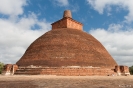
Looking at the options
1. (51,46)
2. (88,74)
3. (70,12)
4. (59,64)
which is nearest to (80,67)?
(88,74)

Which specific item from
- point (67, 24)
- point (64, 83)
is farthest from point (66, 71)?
point (67, 24)

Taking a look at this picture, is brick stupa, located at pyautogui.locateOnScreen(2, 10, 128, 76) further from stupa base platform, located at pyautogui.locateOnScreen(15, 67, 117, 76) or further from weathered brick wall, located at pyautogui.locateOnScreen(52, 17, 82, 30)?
weathered brick wall, located at pyautogui.locateOnScreen(52, 17, 82, 30)

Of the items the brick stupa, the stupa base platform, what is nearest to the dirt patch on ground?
the stupa base platform

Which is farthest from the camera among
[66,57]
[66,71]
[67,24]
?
[67,24]

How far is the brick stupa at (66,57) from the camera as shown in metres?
18.2

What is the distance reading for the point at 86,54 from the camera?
64.5ft

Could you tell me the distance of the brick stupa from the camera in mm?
18250

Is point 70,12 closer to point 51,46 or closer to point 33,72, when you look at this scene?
point 51,46

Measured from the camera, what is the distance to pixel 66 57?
741 inches

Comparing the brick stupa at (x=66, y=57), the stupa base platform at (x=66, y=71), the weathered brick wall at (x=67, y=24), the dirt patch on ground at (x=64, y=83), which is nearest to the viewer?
the dirt patch on ground at (x=64, y=83)

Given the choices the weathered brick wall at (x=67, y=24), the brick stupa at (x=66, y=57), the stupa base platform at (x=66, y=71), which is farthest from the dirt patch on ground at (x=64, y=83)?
the weathered brick wall at (x=67, y=24)

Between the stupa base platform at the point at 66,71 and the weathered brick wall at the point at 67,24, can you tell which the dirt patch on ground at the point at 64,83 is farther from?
the weathered brick wall at the point at 67,24

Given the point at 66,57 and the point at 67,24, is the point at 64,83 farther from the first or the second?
the point at 67,24

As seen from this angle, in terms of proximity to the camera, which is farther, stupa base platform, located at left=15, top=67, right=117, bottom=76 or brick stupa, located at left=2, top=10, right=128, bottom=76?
brick stupa, located at left=2, top=10, right=128, bottom=76
